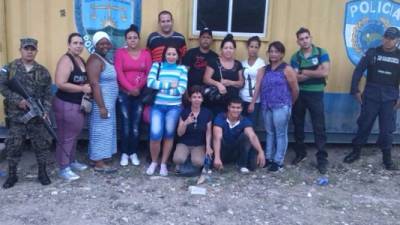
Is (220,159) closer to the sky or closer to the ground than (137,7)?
closer to the ground

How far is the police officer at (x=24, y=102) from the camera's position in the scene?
4.50 meters

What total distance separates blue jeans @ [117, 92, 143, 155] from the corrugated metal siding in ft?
3.01

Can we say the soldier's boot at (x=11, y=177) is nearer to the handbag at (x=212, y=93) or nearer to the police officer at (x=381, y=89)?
the handbag at (x=212, y=93)

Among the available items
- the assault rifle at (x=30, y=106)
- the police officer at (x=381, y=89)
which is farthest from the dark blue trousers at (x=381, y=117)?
the assault rifle at (x=30, y=106)

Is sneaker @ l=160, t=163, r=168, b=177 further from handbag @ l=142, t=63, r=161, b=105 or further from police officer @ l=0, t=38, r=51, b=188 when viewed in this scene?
police officer @ l=0, t=38, r=51, b=188

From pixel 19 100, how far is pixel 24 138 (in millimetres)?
441

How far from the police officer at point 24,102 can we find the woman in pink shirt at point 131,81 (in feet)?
2.95

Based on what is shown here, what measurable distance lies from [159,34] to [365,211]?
3.13 m

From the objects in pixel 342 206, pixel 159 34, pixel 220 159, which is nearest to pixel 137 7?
pixel 159 34

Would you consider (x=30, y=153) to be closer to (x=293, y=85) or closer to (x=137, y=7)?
(x=137, y=7)

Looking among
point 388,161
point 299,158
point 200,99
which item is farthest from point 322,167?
point 200,99

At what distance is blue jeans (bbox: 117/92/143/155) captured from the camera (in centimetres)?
536

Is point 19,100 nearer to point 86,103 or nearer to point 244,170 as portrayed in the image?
point 86,103

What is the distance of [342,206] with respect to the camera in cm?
461
